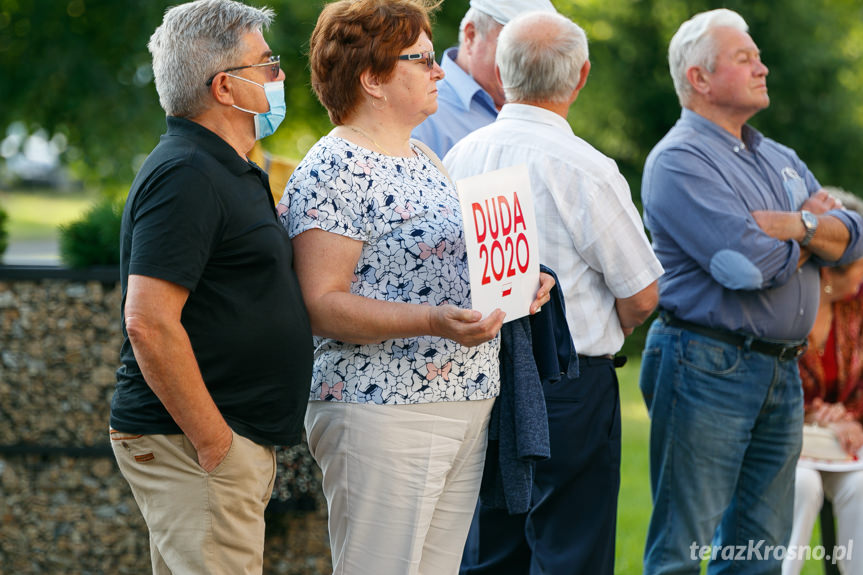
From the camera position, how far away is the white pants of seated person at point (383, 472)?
276 cm

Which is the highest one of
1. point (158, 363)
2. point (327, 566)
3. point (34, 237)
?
point (158, 363)

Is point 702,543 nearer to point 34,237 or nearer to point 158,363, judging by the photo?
point 158,363

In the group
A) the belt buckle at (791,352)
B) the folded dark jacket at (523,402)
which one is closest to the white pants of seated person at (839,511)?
the belt buckle at (791,352)

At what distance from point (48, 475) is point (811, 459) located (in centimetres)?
340

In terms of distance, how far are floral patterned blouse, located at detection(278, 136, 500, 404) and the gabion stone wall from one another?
2.08m

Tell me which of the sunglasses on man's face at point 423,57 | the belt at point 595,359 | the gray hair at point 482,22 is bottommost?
the belt at point 595,359

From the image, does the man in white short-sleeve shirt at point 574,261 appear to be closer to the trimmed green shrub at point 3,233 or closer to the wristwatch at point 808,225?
the wristwatch at point 808,225

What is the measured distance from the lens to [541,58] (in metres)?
3.46

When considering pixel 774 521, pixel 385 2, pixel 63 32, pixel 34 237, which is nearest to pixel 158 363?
pixel 385 2

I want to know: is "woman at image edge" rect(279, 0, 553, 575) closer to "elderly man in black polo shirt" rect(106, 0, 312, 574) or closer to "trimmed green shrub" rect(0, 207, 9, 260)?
"elderly man in black polo shirt" rect(106, 0, 312, 574)

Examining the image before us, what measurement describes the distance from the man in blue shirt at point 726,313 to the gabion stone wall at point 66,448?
1.65 metres

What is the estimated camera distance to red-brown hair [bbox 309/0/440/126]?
282 cm

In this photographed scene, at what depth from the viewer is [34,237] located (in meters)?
28.2

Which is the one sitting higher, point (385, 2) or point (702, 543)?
point (385, 2)
